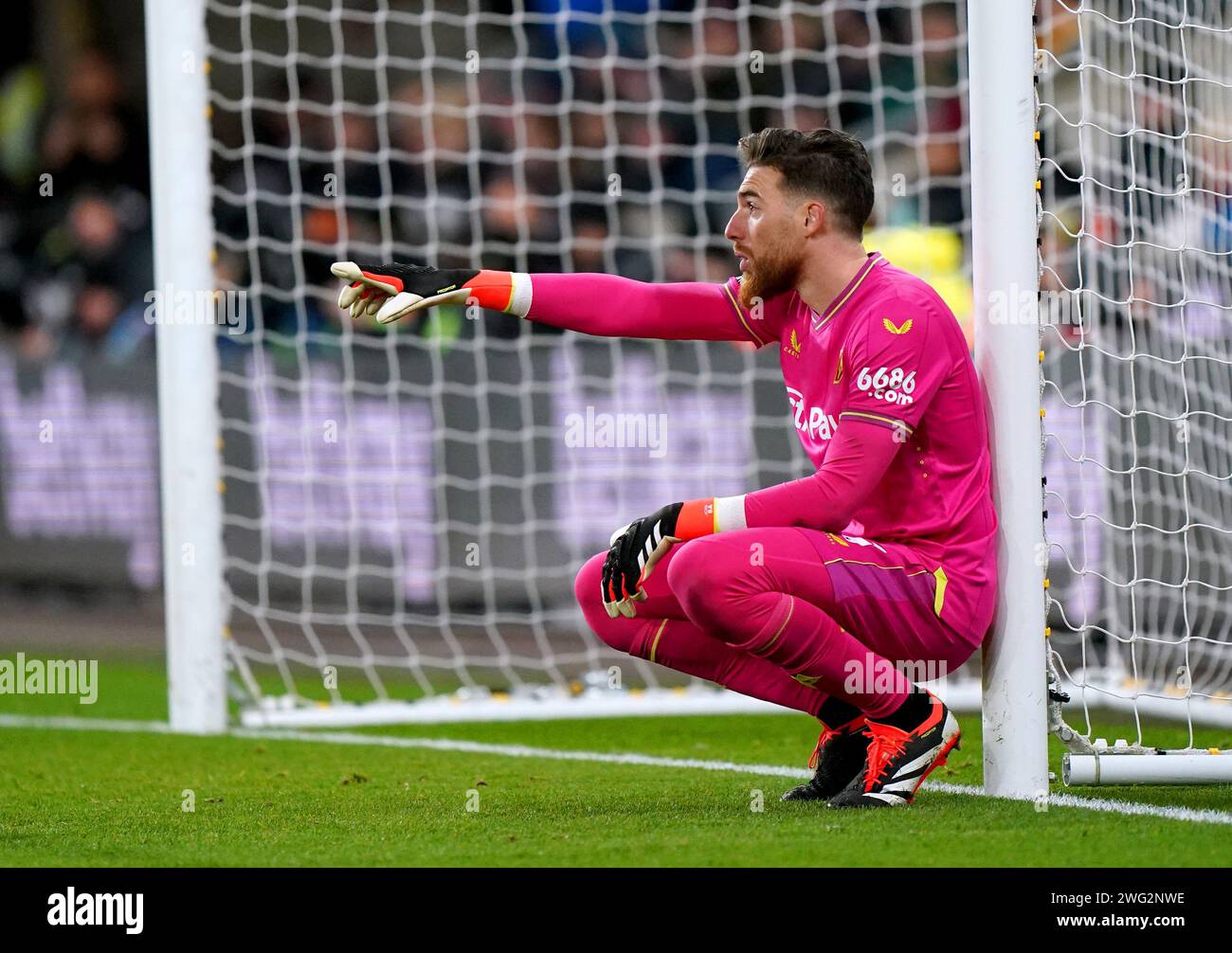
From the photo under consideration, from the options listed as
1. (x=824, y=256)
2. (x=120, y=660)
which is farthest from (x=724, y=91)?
(x=824, y=256)

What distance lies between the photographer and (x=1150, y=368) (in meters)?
6.19

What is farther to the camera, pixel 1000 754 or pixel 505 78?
pixel 505 78

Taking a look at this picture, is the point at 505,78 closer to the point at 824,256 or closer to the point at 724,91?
the point at 724,91

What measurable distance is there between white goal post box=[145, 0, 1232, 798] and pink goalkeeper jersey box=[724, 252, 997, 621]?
104 millimetres

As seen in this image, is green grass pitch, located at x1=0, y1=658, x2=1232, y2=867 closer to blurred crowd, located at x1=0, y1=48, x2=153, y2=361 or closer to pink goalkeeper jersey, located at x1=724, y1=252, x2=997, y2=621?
pink goalkeeper jersey, located at x1=724, y1=252, x2=997, y2=621

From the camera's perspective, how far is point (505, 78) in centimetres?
1081

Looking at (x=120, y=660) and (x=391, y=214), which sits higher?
(x=391, y=214)
